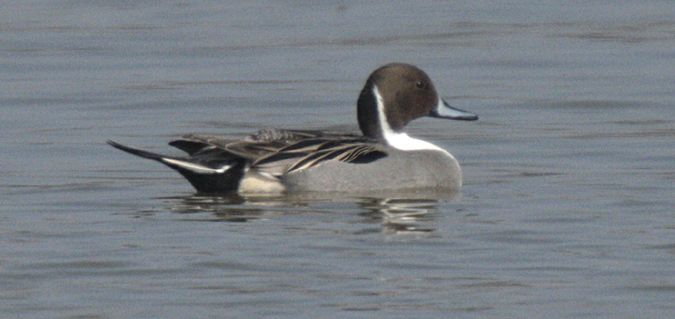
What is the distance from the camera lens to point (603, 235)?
7.89 metres

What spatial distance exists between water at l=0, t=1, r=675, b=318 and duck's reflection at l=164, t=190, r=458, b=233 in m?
0.03

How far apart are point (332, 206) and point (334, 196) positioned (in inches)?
14.9

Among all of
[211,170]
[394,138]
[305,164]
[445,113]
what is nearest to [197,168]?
[211,170]

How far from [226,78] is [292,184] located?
185 inches

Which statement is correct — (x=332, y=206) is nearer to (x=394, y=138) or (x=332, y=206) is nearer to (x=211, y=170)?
(x=211, y=170)

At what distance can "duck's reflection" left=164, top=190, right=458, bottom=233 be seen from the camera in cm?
850

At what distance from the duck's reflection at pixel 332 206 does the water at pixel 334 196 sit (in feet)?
0.10

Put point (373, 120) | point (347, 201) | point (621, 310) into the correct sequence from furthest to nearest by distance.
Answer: point (373, 120) < point (347, 201) < point (621, 310)

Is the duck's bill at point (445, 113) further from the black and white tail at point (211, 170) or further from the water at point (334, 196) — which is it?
the black and white tail at point (211, 170)

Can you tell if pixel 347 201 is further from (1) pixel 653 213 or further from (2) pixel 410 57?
(2) pixel 410 57

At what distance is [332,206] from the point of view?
29.3ft

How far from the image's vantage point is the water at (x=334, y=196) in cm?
675

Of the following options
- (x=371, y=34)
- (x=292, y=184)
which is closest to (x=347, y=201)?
(x=292, y=184)

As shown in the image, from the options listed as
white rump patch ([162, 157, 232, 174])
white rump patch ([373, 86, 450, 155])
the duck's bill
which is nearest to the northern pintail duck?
white rump patch ([162, 157, 232, 174])
